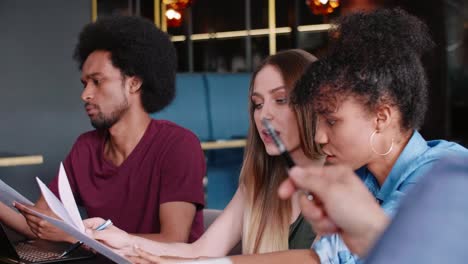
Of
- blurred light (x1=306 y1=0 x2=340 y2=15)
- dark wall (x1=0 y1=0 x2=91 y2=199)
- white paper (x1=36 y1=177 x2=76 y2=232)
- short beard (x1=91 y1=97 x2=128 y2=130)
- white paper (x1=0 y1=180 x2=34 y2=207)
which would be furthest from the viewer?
blurred light (x1=306 y1=0 x2=340 y2=15)

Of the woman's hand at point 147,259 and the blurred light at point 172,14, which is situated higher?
the blurred light at point 172,14

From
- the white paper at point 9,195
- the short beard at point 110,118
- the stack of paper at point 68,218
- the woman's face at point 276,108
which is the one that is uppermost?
the woman's face at point 276,108

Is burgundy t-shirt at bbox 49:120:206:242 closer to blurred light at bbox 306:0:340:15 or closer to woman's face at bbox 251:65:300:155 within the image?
woman's face at bbox 251:65:300:155

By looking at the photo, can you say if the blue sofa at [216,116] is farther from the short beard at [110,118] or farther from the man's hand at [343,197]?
the man's hand at [343,197]

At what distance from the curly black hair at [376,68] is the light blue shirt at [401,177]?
6cm

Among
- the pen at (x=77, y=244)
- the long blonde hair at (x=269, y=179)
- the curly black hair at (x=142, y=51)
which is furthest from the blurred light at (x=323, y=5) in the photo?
the pen at (x=77, y=244)

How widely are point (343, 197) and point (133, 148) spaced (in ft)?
5.82

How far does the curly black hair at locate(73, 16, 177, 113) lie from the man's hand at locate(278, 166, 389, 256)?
1848 mm

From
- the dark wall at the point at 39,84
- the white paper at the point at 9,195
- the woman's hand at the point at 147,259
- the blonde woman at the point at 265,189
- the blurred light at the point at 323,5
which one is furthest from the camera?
the blurred light at the point at 323,5

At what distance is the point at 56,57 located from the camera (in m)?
4.64

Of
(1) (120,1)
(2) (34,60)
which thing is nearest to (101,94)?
(2) (34,60)

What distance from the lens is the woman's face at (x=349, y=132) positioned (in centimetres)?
138

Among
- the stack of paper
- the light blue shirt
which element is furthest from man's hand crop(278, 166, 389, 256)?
the stack of paper

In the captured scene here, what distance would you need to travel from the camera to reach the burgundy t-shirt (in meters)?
2.37
